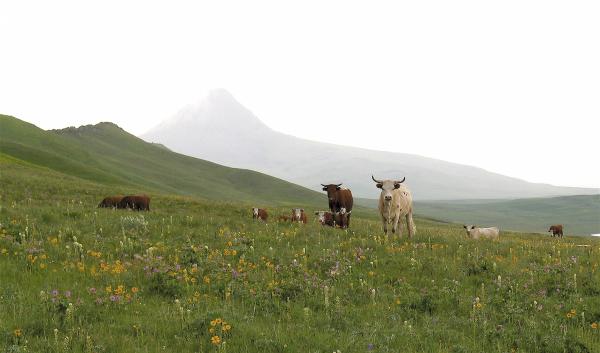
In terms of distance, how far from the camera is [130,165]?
10888 cm

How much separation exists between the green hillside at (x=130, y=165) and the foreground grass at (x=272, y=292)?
61790 mm

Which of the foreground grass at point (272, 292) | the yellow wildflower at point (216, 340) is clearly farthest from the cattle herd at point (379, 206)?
the yellow wildflower at point (216, 340)

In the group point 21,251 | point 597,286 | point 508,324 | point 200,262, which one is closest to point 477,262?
point 597,286

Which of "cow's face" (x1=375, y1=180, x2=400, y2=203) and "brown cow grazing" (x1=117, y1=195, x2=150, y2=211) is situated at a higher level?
"cow's face" (x1=375, y1=180, x2=400, y2=203)

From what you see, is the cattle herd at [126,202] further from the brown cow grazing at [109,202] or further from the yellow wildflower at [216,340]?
the yellow wildflower at [216,340]

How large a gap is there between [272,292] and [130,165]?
108m

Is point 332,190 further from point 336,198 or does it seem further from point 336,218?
point 336,218

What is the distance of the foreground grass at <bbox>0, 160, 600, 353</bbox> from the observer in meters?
7.11

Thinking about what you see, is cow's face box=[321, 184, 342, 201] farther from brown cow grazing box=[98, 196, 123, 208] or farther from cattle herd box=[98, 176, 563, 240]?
brown cow grazing box=[98, 196, 123, 208]

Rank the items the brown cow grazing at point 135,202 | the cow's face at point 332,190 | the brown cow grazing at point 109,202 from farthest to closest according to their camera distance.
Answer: the brown cow grazing at point 135,202
the brown cow grazing at point 109,202
the cow's face at point 332,190

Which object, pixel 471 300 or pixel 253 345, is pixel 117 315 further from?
pixel 471 300

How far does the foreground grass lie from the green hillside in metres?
61.8

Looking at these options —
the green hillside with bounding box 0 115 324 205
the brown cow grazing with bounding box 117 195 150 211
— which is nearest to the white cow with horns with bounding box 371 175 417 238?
the brown cow grazing with bounding box 117 195 150 211

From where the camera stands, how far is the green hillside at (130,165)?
74.9 metres
